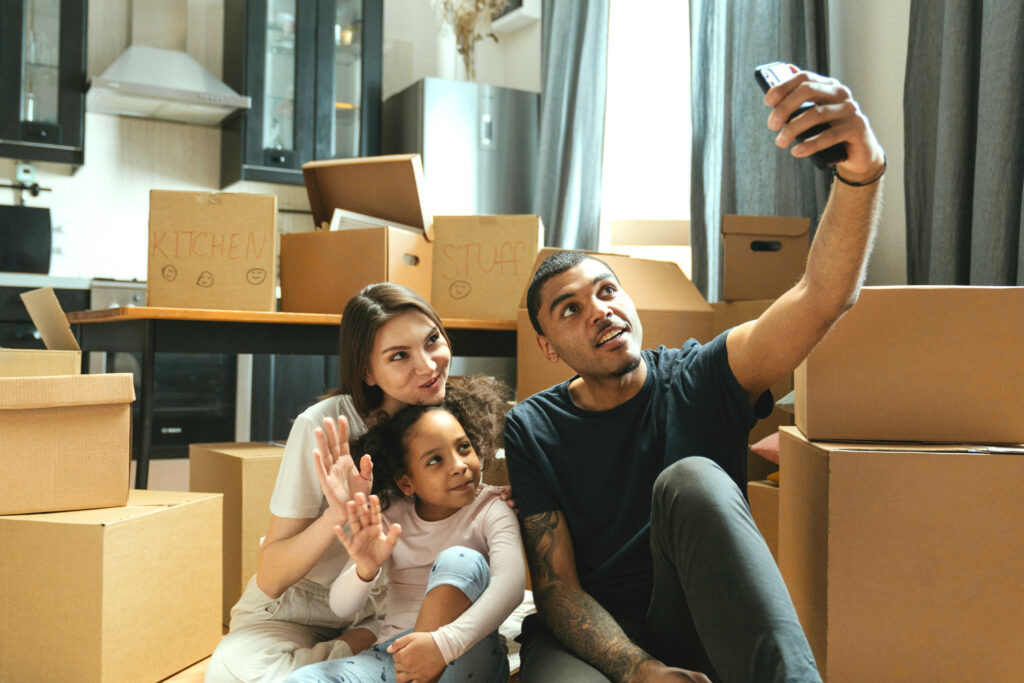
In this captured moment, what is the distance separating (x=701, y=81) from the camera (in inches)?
115

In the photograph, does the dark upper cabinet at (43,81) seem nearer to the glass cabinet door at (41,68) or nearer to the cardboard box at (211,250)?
the glass cabinet door at (41,68)

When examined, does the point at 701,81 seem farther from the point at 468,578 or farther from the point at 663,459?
the point at 468,578

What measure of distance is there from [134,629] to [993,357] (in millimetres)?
1534

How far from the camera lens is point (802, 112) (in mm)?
1009

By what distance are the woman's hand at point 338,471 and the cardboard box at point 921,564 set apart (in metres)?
0.67

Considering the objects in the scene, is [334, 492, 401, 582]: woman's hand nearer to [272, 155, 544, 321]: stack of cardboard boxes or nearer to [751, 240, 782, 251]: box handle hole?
[272, 155, 544, 321]: stack of cardboard boxes

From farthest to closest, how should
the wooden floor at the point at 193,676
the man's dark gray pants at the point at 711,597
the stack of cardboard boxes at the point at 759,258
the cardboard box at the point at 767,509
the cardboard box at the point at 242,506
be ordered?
the stack of cardboard boxes at the point at 759,258, the cardboard box at the point at 242,506, the cardboard box at the point at 767,509, the wooden floor at the point at 193,676, the man's dark gray pants at the point at 711,597

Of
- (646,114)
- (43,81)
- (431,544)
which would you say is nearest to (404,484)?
(431,544)

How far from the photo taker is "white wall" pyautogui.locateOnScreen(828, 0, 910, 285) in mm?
2350

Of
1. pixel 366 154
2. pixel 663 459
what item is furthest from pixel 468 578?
pixel 366 154

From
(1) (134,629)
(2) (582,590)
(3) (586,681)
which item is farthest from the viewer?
(1) (134,629)

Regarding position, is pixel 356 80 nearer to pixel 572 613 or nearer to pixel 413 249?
pixel 413 249

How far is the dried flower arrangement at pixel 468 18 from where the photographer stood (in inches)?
169

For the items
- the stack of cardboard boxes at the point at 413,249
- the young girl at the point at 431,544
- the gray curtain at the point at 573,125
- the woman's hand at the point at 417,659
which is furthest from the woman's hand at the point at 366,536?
the gray curtain at the point at 573,125
